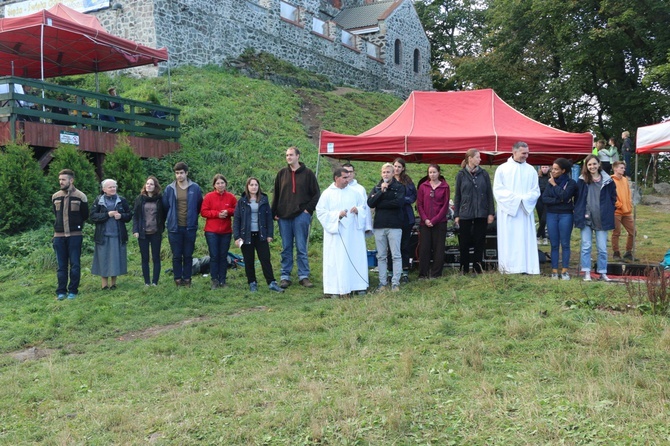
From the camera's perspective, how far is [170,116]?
56.7 feet

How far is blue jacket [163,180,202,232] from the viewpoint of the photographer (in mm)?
9492

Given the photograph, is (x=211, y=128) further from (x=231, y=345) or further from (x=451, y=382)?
(x=451, y=382)

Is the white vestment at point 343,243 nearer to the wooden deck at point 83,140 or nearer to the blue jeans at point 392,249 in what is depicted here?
the blue jeans at point 392,249

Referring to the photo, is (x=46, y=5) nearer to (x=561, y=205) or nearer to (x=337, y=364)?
(x=561, y=205)

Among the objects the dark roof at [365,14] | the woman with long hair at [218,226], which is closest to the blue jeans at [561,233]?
the woman with long hair at [218,226]

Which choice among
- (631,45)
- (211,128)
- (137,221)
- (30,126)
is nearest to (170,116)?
(211,128)

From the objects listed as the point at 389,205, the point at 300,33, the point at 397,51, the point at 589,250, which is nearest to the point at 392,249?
the point at 389,205

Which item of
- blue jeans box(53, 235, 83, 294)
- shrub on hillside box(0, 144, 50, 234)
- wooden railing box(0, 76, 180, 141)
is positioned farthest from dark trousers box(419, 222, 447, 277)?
wooden railing box(0, 76, 180, 141)

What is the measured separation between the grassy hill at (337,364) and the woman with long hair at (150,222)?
0.34m

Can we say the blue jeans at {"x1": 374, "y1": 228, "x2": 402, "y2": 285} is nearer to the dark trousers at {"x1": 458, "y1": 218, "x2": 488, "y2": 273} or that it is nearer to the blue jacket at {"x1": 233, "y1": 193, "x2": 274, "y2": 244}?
the dark trousers at {"x1": 458, "y1": 218, "x2": 488, "y2": 273}

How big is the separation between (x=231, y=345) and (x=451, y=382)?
2427mm

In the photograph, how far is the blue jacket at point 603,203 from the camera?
9023 mm

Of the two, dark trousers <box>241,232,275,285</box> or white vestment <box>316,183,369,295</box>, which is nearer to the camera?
white vestment <box>316,183,369,295</box>

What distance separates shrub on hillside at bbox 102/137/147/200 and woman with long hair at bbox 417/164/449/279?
22.0 feet
